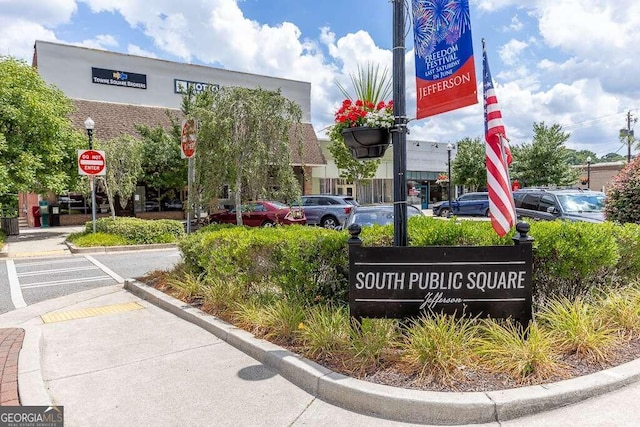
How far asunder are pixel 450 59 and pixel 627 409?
3.10 metres

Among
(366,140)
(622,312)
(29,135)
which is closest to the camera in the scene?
(622,312)

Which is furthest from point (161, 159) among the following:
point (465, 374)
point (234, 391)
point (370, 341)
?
point (465, 374)

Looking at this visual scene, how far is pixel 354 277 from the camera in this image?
4027 mm

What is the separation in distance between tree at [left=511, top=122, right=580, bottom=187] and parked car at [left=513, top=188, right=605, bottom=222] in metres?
23.2

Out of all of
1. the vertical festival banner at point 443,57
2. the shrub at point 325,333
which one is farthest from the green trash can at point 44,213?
the vertical festival banner at point 443,57

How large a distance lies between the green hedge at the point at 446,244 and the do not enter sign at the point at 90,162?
35.1 feet

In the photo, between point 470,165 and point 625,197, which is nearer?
point 625,197

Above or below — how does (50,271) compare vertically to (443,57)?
below

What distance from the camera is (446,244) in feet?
15.3

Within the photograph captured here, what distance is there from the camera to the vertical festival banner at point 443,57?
3.83 m

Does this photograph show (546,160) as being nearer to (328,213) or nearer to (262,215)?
(328,213)

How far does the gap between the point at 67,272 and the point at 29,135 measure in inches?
327

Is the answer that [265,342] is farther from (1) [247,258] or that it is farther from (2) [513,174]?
(2) [513,174]

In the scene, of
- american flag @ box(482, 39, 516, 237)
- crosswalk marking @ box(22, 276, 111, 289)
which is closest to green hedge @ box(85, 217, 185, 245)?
crosswalk marking @ box(22, 276, 111, 289)
